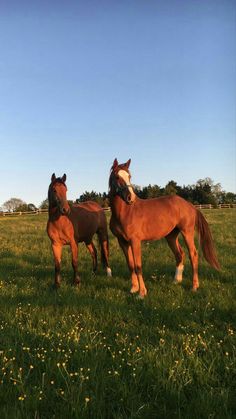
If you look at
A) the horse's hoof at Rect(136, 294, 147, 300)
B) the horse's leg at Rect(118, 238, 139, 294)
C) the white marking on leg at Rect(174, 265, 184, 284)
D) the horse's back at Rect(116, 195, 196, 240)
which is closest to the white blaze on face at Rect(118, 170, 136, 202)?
the horse's back at Rect(116, 195, 196, 240)

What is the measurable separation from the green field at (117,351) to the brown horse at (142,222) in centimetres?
65

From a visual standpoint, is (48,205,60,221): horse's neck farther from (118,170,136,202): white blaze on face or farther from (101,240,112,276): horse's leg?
(101,240,112,276): horse's leg

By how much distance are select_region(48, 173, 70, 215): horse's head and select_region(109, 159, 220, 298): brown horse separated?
110 centimetres

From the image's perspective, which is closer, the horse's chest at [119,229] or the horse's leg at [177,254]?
the horse's chest at [119,229]

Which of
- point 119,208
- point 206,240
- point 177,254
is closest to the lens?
point 119,208

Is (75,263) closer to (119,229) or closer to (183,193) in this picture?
(119,229)

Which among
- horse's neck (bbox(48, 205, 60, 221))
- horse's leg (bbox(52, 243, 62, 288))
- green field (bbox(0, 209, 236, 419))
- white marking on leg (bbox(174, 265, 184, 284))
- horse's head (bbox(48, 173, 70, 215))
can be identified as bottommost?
green field (bbox(0, 209, 236, 419))

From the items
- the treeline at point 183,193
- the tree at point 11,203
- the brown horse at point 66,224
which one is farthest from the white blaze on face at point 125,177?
the tree at point 11,203

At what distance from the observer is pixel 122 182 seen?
24.1 ft

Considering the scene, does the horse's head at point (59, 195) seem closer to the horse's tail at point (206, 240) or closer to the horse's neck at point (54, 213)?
the horse's neck at point (54, 213)

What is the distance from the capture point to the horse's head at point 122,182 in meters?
7.20

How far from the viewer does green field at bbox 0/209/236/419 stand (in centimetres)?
344

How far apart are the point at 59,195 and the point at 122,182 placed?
5.52ft

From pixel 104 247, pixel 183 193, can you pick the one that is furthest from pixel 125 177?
pixel 183 193
